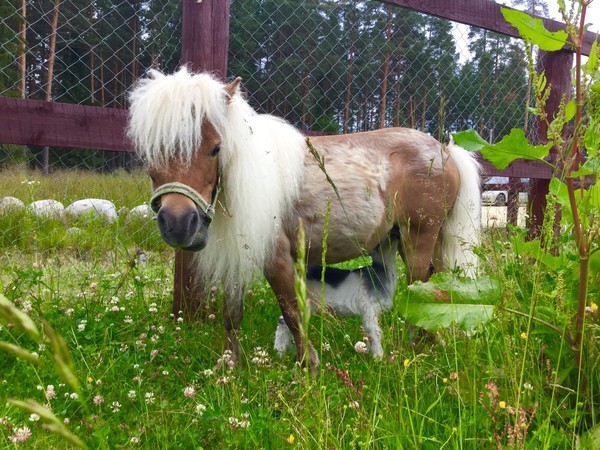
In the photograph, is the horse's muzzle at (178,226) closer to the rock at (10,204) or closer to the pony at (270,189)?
the pony at (270,189)

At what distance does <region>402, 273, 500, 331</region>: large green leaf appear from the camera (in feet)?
5.25

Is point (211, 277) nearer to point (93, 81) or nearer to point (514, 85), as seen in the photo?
point (93, 81)

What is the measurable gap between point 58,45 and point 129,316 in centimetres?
332

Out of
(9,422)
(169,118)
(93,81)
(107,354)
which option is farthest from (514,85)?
(9,422)

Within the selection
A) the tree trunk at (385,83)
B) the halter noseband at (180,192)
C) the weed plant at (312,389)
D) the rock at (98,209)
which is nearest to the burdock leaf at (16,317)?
the weed plant at (312,389)

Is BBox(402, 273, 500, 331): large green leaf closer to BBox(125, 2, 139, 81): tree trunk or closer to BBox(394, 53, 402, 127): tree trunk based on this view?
BBox(125, 2, 139, 81): tree trunk

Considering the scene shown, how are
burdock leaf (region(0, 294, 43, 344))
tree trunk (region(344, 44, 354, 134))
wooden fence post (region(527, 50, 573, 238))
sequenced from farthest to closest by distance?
tree trunk (region(344, 44, 354, 134))
wooden fence post (region(527, 50, 573, 238))
burdock leaf (region(0, 294, 43, 344))

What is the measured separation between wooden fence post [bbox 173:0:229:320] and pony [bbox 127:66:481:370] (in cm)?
39

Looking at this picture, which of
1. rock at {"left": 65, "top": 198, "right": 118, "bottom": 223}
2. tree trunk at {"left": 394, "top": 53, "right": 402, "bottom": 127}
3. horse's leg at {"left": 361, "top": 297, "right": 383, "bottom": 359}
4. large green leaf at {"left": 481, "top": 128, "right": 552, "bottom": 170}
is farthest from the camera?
rock at {"left": 65, "top": 198, "right": 118, "bottom": 223}

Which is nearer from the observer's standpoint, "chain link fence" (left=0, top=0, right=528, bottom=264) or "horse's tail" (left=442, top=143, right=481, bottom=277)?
"horse's tail" (left=442, top=143, right=481, bottom=277)

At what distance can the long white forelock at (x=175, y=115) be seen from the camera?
2.23 meters

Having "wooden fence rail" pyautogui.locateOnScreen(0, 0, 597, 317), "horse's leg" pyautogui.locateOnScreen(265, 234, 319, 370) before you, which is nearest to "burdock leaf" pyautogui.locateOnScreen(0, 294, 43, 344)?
"horse's leg" pyautogui.locateOnScreen(265, 234, 319, 370)

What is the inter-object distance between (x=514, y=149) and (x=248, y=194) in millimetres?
1297

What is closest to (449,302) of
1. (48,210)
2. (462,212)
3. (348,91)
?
(462,212)
